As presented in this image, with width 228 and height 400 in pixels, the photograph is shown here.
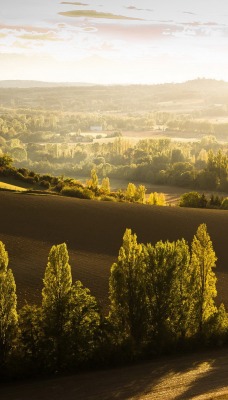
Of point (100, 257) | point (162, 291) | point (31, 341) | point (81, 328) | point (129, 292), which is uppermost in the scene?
point (129, 292)

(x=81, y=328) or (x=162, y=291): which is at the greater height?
(x=162, y=291)

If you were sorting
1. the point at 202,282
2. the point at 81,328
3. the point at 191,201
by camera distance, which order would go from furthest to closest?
the point at 191,201, the point at 202,282, the point at 81,328

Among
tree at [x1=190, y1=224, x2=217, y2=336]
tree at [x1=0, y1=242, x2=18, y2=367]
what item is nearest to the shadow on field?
tree at [x1=0, y1=242, x2=18, y2=367]

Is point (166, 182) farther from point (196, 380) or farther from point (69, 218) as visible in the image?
point (196, 380)

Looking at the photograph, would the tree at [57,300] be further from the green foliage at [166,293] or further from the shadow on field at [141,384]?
the green foliage at [166,293]

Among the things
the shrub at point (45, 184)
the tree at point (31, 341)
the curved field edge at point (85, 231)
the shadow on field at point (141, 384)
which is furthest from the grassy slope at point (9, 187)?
the shadow on field at point (141, 384)

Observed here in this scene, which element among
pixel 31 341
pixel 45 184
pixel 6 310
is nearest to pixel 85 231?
pixel 31 341

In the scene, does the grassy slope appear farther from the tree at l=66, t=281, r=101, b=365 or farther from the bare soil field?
the tree at l=66, t=281, r=101, b=365

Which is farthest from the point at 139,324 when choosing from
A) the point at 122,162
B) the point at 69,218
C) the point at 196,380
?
the point at 122,162

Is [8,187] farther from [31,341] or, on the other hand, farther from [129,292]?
[31,341]
